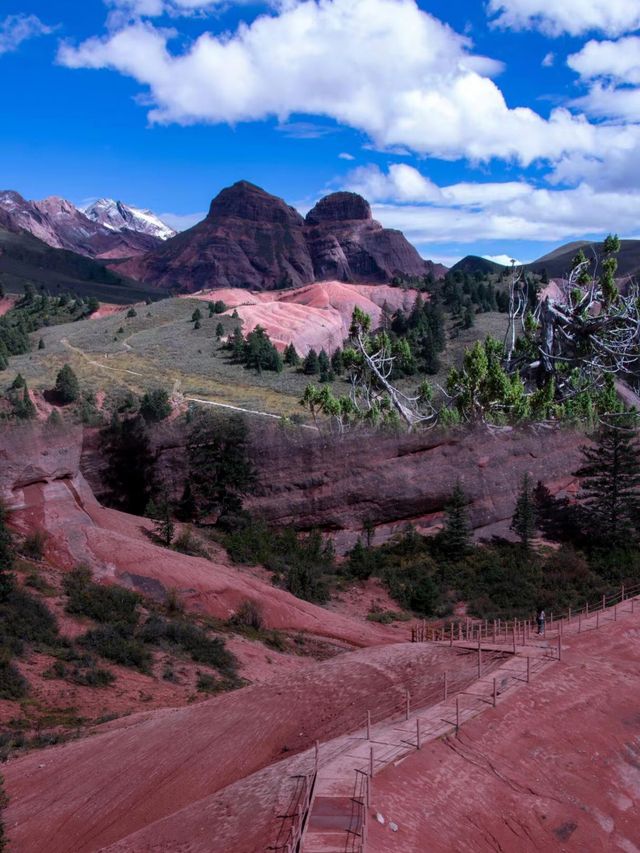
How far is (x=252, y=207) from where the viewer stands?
→ 128 m

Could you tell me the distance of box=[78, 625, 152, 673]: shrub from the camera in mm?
15883

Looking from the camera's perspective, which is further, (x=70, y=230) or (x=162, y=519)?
(x=70, y=230)

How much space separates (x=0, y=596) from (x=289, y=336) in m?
51.2

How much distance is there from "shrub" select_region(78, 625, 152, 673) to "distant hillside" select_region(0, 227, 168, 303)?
274 ft

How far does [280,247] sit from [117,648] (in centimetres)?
11300

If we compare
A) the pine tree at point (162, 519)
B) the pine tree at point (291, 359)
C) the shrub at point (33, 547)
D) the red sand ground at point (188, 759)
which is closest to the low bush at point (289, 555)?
the pine tree at point (162, 519)

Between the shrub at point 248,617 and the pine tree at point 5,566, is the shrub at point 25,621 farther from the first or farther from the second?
the shrub at point 248,617

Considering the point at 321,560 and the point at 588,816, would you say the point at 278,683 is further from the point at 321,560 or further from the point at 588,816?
the point at 321,560

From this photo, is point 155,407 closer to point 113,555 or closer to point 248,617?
point 113,555

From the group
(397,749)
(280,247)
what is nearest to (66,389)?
(397,749)

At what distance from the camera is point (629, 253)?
99250 mm

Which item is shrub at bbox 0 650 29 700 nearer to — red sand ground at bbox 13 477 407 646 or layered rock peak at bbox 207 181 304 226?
red sand ground at bbox 13 477 407 646

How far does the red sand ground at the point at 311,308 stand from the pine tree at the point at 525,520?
1492 inches


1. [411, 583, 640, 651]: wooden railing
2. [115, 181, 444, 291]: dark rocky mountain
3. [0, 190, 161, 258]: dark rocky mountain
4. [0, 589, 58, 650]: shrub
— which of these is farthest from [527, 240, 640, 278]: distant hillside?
[0, 190, 161, 258]: dark rocky mountain
